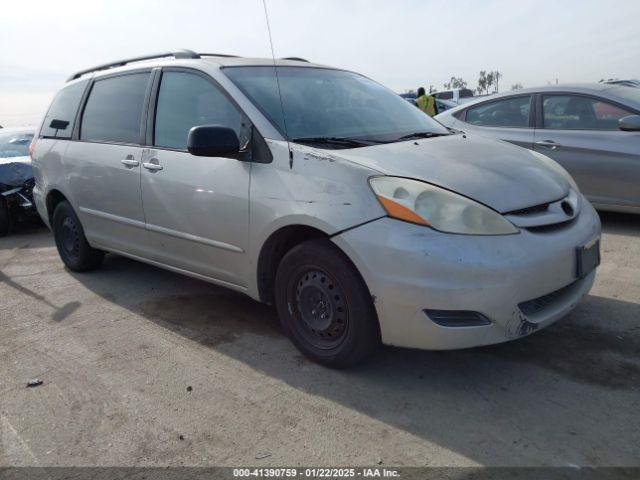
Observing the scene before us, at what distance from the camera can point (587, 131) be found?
5.67 metres

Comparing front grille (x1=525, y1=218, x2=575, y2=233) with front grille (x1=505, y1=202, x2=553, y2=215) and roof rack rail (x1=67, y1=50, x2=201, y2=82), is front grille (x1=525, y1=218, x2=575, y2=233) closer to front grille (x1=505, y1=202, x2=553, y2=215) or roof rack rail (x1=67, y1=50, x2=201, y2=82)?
front grille (x1=505, y1=202, x2=553, y2=215)

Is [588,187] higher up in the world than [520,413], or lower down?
higher up

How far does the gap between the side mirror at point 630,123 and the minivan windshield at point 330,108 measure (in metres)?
2.44

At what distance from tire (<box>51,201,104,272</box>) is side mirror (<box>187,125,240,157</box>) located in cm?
230

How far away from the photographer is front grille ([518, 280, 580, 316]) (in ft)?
8.84

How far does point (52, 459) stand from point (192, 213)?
1639 millimetres

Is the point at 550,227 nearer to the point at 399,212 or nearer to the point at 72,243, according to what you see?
the point at 399,212

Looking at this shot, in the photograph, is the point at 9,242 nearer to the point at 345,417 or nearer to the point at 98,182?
the point at 98,182

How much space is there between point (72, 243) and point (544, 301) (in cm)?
416

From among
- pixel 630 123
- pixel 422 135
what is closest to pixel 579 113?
pixel 630 123

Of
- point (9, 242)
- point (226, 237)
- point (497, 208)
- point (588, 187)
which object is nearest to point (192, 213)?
point (226, 237)

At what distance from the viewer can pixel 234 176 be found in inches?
130

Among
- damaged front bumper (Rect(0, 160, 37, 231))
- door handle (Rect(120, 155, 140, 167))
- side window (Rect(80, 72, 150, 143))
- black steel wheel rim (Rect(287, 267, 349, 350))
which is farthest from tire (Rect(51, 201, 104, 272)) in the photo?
black steel wheel rim (Rect(287, 267, 349, 350))

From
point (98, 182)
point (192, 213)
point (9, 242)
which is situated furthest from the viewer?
point (9, 242)
